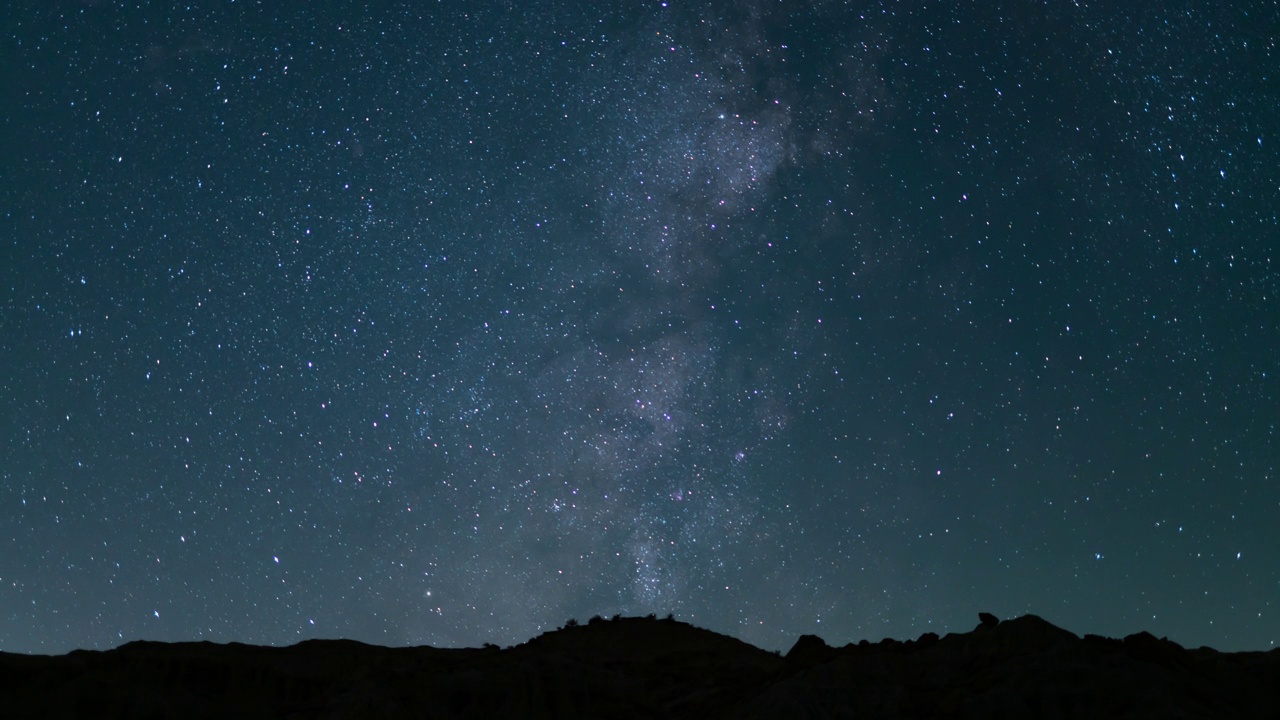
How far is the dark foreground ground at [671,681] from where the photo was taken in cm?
1928

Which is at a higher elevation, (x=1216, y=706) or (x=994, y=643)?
(x=994, y=643)

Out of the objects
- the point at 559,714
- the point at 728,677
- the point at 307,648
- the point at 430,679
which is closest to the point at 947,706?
the point at 728,677

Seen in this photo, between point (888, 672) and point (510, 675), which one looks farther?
point (510, 675)

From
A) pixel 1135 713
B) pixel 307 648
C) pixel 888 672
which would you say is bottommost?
pixel 1135 713

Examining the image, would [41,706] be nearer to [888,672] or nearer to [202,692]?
[202,692]

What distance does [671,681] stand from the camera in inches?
1040

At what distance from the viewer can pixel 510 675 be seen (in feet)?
80.9

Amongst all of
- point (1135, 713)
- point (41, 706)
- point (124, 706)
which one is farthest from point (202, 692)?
point (1135, 713)

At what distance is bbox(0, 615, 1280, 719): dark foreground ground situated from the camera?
1928cm

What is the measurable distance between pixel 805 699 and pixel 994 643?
5.15 m

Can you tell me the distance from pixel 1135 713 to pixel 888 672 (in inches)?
232

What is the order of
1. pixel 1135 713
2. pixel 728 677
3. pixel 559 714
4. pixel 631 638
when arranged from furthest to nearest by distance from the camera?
pixel 631 638 < pixel 728 677 < pixel 559 714 < pixel 1135 713

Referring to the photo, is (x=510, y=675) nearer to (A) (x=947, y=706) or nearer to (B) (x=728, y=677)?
(B) (x=728, y=677)

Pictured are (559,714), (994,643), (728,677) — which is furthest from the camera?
(728,677)
